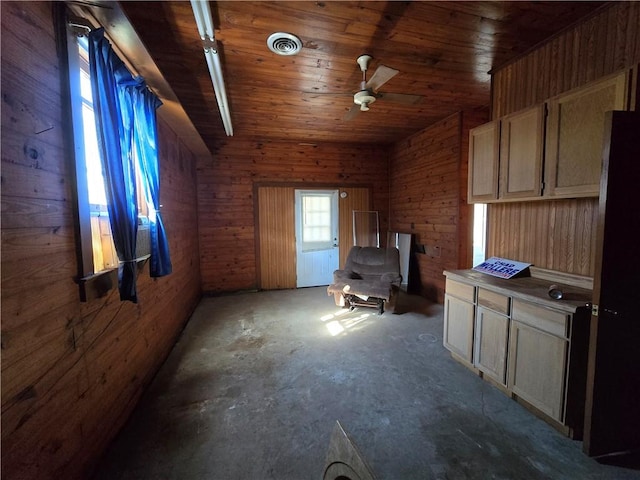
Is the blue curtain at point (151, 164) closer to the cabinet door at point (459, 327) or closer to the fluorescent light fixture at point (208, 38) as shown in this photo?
the fluorescent light fixture at point (208, 38)

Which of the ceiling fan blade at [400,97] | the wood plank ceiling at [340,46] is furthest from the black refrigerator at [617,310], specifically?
the ceiling fan blade at [400,97]

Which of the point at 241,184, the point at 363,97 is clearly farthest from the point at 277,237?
the point at 363,97

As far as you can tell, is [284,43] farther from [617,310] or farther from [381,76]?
[617,310]

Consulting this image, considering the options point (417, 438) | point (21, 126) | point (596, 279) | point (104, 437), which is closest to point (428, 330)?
point (417, 438)

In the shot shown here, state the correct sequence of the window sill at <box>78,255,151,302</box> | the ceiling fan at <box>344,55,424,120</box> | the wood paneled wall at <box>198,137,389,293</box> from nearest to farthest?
the window sill at <box>78,255,151,302</box>
the ceiling fan at <box>344,55,424,120</box>
the wood paneled wall at <box>198,137,389,293</box>

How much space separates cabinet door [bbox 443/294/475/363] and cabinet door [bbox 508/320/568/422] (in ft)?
1.26

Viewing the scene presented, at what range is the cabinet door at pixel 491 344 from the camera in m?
2.11

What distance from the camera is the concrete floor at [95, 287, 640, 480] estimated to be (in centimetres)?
155

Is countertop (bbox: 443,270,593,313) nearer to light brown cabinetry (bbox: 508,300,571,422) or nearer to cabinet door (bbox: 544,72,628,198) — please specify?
light brown cabinetry (bbox: 508,300,571,422)

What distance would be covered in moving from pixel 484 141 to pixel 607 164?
4.17 ft

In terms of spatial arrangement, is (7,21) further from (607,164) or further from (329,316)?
(329,316)

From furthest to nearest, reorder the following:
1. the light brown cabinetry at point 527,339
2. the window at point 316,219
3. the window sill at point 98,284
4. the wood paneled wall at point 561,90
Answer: the window at point 316,219, the wood paneled wall at point 561,90, the light brown cabinetry at point 527,339, the window sill at point 98,284

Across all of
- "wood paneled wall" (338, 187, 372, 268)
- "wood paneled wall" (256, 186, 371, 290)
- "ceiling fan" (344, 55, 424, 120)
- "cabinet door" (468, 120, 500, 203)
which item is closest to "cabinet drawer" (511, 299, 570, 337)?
"cabinet door" (468, 120, 500, 203)

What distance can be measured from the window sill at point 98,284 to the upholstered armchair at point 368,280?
2.84m
